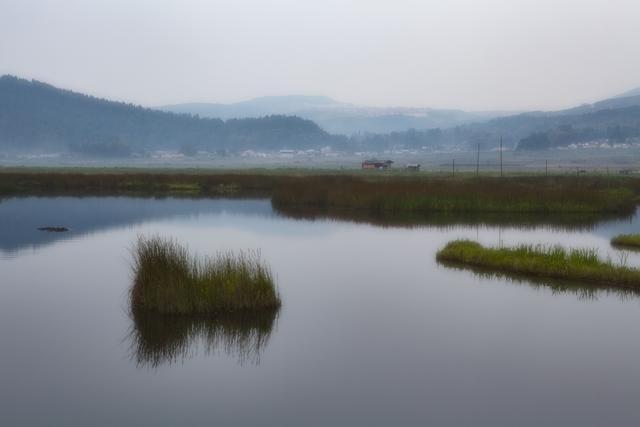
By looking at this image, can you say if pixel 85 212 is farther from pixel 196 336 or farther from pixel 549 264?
pixel 196 336

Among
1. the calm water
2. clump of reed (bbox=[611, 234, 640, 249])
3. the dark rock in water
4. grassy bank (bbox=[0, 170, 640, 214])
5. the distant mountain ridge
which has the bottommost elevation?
the calm water

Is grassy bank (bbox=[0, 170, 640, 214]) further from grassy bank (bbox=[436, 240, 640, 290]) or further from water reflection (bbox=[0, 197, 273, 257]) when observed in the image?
grassy bank (bbox=[436, 240, 640, 290])

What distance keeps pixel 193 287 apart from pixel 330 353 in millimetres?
2738

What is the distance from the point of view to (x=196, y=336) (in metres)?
10.6

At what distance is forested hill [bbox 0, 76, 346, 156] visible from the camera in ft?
534

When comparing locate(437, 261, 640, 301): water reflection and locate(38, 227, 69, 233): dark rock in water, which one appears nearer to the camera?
locate(437, 261, 640, 301): water reflection

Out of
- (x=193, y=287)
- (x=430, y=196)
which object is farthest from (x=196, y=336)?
(x=430, y=196)

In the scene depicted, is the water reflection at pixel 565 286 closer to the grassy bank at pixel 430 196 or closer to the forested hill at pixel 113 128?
the grassy bank at pixel 430 196

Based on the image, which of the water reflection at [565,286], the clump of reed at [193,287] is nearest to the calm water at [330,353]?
the water reflection at [565,286]

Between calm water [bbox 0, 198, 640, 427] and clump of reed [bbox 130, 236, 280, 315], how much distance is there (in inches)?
12.7

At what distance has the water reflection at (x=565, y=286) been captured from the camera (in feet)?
45.4

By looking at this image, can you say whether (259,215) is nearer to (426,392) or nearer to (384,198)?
(384,198)

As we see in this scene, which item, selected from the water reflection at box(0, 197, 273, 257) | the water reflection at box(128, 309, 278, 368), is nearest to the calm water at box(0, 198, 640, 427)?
the water reflection at box(128, 309, 278, 368)

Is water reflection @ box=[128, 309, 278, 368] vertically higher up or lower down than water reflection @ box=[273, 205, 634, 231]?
lower down
